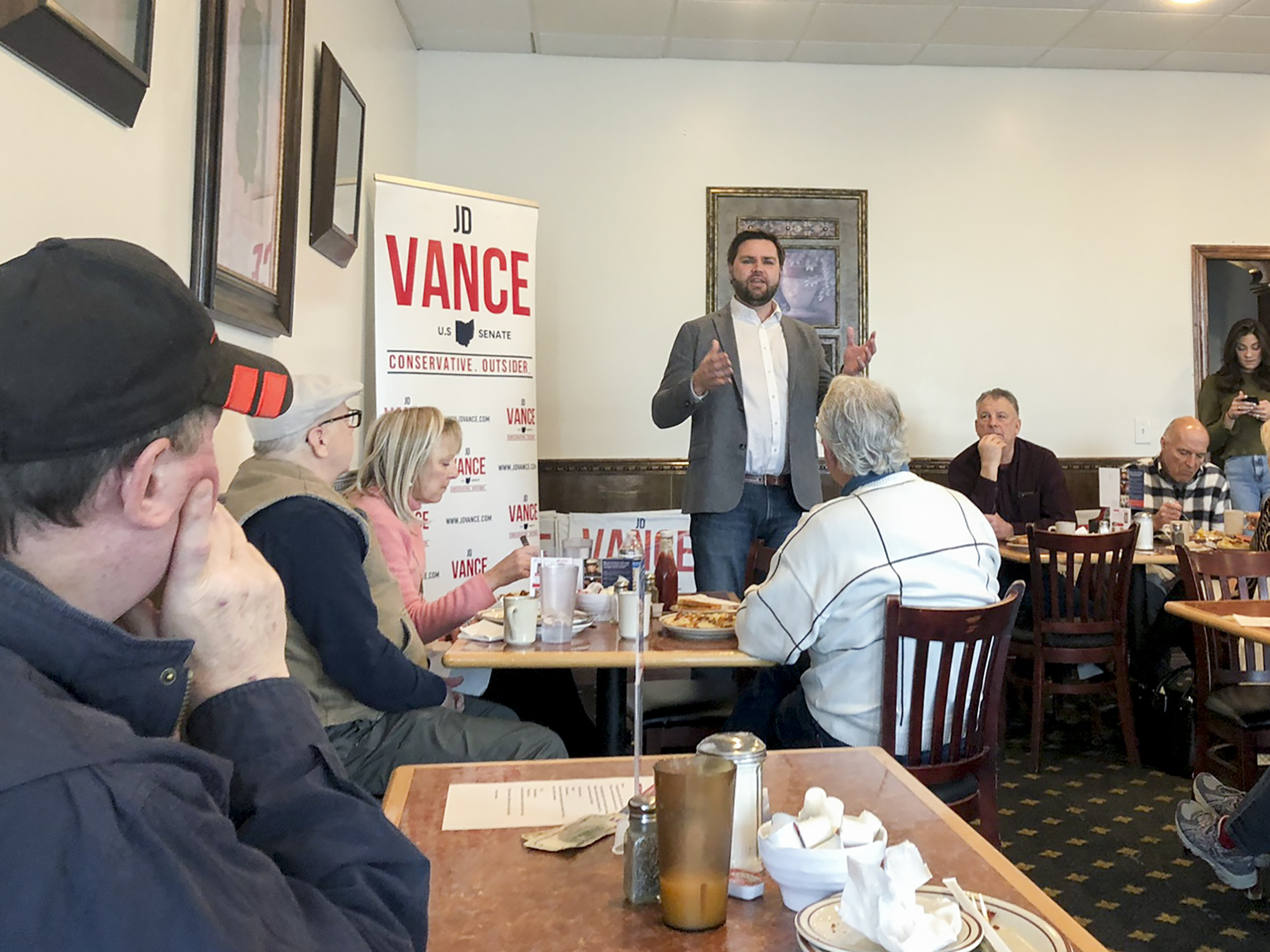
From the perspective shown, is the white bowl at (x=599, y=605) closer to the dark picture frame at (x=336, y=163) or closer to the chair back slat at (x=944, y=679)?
the chair back slat at (x=944, y=679)

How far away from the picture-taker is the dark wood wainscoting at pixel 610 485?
17.8 feet

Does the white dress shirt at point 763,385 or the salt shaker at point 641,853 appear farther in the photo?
the white dress shirt at point 763,385

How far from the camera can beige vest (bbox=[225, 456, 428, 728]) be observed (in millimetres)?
1904

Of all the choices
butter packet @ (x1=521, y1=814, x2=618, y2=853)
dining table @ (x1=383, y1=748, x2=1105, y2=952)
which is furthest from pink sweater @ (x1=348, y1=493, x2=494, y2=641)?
butter packet @ (x1=521, y1=814, x2=618, y2=853)

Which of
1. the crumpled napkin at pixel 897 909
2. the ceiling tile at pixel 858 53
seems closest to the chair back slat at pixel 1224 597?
the crumpled napkin at pixel 897 909

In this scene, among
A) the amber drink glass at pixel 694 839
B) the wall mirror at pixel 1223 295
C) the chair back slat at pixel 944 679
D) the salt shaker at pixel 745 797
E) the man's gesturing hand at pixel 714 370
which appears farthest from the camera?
the wall mirror at pixel 1223 295

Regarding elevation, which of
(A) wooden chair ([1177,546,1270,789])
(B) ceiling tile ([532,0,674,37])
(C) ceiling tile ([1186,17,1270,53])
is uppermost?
(C) ceiling tile ([1186,17,1270,53])

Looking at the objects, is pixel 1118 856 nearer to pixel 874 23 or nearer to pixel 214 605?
pixel 214 605

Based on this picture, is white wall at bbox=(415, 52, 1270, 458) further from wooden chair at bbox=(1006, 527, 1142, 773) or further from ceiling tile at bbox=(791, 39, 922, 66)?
wooden chair at bbox=(1006, 527, 1142, 773)

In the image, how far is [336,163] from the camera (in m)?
3.65

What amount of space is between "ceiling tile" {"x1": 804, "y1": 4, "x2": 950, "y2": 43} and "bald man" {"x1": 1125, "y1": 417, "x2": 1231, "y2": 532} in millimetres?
2245

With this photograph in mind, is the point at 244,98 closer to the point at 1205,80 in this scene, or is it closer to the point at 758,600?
the point at 758,600

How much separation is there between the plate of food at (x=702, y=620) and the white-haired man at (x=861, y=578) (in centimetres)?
14

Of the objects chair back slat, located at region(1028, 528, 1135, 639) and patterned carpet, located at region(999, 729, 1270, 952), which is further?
chair back slat, located at region(1028, 528, 1135, 639)
